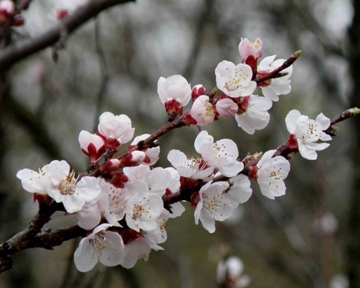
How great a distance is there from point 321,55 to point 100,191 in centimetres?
339

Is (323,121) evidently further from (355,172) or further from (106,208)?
(355,172)

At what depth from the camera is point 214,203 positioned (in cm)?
109

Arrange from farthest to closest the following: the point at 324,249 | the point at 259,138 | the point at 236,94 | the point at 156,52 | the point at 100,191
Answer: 1. the point at 156,52
2. the point at 259,138
3. the point at 324,249
4. the point at 236,94
5. the point at 100,191

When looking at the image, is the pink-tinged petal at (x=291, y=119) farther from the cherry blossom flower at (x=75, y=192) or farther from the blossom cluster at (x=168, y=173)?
the cherry blossom flower at (x=75, y=192)

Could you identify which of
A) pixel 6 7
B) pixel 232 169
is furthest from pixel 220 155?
pixel 6 7

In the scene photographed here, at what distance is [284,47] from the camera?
482 cm

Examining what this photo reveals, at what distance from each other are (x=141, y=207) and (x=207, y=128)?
4.51 metres

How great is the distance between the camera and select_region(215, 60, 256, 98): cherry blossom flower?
3.39ft

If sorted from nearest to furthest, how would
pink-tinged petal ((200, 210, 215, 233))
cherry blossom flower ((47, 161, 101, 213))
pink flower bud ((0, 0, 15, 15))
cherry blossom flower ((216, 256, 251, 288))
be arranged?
cherry blossom flower ((47, 161, 101, 213)), pink-tinged petal ((200, 210, 215, 233)), pink flower bud ((0, 0, 15, 15)), cherry blossom flower ((216, 256, 251, 288))

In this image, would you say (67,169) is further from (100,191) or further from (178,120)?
(178,120)

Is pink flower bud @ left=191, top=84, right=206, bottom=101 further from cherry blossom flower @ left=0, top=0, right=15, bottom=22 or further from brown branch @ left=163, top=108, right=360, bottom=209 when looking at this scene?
cherry blossom flower @ left=0, top=0, right=15, bottom=22

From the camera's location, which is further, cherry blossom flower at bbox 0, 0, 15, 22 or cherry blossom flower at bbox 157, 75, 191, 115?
cherry blossom flower at bbox 0, 0, 15, 22

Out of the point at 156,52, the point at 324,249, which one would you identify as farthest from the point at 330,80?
the point at 156,52

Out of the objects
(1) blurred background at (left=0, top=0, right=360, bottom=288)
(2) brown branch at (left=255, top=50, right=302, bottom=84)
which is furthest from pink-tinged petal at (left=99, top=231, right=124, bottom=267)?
(1) blurred background at (left=0, top=0, right=360, bottom=288)
